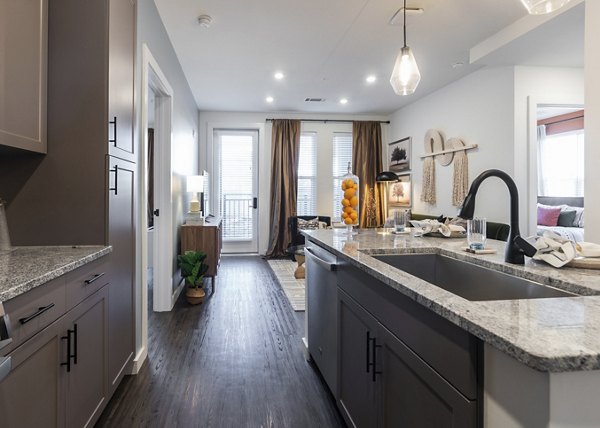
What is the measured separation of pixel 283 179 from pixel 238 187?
0.91 meters

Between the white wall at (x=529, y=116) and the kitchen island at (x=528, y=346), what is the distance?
137 inches

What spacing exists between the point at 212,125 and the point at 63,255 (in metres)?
5.68

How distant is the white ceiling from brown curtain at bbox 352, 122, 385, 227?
1698mm

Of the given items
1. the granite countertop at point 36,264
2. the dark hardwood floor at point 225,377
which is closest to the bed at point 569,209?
the dark hardwood floor at point 225,377

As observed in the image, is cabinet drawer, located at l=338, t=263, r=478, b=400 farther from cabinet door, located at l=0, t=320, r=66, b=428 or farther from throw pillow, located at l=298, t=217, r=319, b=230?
throw pillow, located at l=298, t=217, r=319, b=230

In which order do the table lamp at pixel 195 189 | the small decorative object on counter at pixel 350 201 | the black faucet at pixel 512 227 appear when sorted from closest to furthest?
the black faucet at pixel 512 227 < the small decorative object on counter at pixel 350 201 < the table lamp at pixel 195 189

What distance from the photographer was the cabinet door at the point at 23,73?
150cm

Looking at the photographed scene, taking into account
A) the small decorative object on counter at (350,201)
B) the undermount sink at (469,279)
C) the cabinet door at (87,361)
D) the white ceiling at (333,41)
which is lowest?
the cabinet door at (87,361)

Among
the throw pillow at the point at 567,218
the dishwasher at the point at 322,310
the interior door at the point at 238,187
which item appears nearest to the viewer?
the dishwasher at the point at 322,310

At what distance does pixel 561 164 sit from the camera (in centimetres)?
717

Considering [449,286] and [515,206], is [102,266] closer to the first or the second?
[449,286]

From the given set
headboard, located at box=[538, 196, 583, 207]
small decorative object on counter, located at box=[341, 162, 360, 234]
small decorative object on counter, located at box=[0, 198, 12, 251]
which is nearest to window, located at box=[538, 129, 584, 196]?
headboard, located at box=[538, 196, 583, 207]

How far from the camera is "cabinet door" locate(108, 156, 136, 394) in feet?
6.21

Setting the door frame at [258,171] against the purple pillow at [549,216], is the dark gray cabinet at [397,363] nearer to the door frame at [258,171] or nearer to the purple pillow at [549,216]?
the door frame at [258,171]
